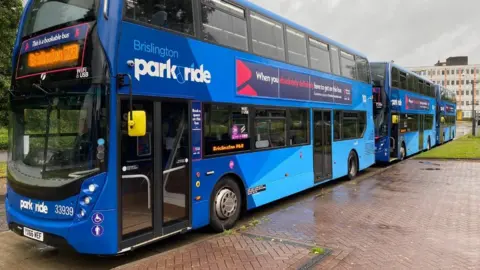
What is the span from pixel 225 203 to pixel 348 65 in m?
7.40

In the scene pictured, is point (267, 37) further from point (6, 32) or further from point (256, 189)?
point (6, 32)

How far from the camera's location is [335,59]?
11.5 meters

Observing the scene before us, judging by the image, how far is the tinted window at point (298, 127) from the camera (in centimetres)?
930

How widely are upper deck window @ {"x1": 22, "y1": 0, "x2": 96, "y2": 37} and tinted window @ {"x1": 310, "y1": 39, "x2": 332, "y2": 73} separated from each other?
6307 millimetres

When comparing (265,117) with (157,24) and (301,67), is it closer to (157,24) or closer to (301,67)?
(301,67)

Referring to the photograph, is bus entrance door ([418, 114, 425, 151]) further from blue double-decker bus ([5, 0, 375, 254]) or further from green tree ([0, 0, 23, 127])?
green tree ([0, 0, 23, 127])

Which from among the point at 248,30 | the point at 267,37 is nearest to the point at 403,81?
the point at 267,37

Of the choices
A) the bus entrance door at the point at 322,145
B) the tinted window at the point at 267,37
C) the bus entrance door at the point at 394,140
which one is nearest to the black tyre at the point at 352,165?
the bus entrance door at the point at 322,145

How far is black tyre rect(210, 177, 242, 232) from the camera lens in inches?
268

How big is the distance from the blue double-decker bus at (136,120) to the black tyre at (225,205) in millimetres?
24

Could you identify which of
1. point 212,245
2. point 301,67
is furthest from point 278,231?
point 301,67

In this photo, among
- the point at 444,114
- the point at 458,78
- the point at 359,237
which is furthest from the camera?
the point at 458,78

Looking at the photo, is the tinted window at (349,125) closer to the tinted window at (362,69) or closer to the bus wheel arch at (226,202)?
the tinted window at (362,69)

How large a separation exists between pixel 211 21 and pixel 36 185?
385 cm
